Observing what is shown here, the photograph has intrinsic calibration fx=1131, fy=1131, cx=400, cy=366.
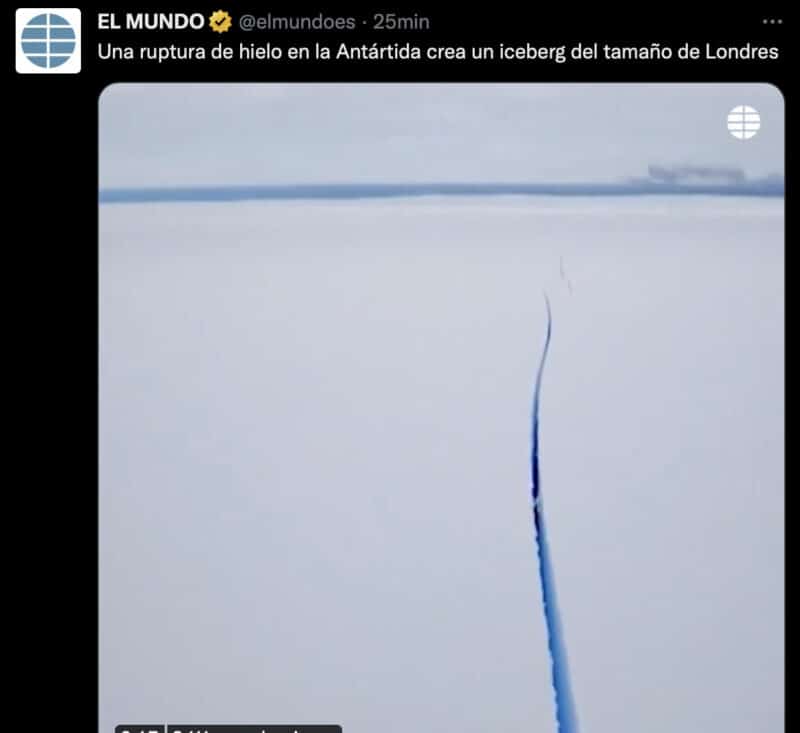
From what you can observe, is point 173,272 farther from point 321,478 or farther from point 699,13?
point 699,13
